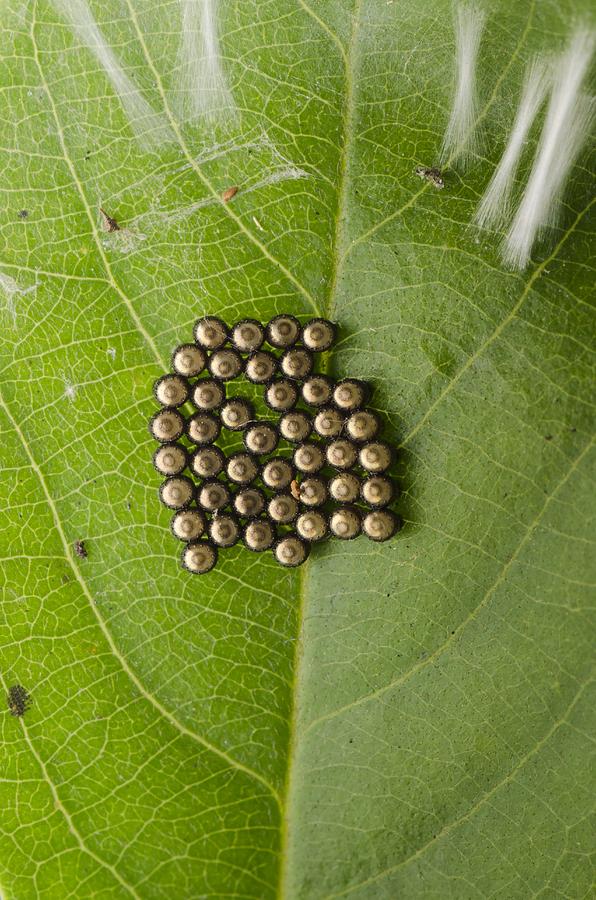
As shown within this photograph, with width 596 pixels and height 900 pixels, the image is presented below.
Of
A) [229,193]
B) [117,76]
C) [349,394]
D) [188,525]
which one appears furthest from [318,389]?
[117,76]

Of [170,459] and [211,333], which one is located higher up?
[211,333]

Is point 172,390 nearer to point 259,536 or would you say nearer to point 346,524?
point 259,536

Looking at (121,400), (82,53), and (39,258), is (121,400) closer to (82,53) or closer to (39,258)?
(39,258)

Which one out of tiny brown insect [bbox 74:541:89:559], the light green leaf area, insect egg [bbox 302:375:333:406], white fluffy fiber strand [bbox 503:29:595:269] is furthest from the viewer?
tiny brown insect [bbox 74:541:89:559]

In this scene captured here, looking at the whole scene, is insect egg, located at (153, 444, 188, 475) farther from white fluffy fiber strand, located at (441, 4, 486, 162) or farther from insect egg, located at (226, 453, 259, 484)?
white fluffy fiber strand, located at (441, 4, 486, 162)

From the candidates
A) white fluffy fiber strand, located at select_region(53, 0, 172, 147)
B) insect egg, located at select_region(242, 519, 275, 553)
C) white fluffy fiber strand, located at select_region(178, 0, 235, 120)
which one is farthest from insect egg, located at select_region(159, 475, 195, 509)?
white fluffy fiber strand, located at select_region(178, 0, 235, 120)
